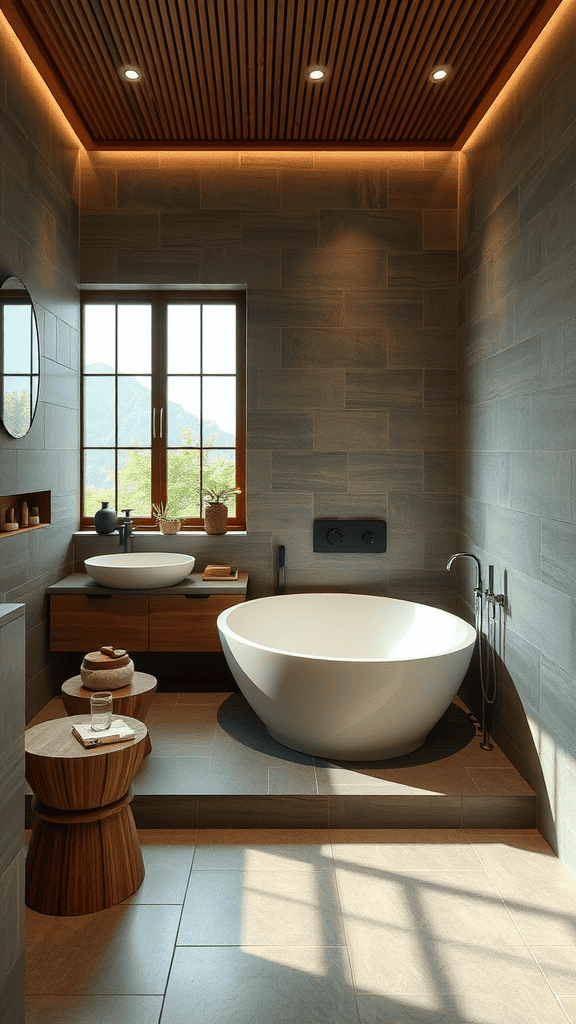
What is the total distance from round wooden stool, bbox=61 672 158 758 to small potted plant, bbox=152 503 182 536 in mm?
1229

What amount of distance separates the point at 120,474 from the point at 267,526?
960mm

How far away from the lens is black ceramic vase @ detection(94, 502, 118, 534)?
3938 millimetres

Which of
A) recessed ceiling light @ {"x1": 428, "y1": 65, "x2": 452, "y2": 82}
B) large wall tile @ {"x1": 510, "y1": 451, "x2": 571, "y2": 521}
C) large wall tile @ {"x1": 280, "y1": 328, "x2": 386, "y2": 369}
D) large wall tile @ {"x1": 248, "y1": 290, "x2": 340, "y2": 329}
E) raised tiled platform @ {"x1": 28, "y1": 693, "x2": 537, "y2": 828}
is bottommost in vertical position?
raised tiled platform @ {"x1": 28, "y1": 693, "x2": 537, "y2": 828}

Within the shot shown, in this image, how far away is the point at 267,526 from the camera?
4.04 m

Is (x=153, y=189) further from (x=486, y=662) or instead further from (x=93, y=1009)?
(x=93, y=1009)

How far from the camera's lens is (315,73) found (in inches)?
125

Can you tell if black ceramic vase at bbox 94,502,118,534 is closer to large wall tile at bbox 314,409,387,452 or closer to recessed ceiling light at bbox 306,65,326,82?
large wall tile at bbox 314,409,387,452

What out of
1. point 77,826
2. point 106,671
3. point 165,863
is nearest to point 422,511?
point 106,671

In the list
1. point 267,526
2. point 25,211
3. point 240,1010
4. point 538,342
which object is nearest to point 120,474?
point 267,526

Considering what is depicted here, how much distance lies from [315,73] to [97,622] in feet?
9.27

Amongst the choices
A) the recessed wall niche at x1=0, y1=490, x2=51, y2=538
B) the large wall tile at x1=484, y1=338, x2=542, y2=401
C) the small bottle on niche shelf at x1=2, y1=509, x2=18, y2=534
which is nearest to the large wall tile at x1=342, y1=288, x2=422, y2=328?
the large wall tile at x1=484, y1=338, x2=542, y2=401

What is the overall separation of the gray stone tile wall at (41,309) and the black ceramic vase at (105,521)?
159 mm

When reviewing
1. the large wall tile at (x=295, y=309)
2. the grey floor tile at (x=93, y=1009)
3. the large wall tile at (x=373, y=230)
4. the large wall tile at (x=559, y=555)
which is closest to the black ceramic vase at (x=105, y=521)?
the large wall tile at (x=295, y=309)

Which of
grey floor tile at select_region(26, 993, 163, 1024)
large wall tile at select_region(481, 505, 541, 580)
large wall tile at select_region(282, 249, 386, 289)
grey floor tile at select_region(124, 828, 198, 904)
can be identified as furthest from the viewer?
large wall tile at select_region(282, 249, 386, 289)
